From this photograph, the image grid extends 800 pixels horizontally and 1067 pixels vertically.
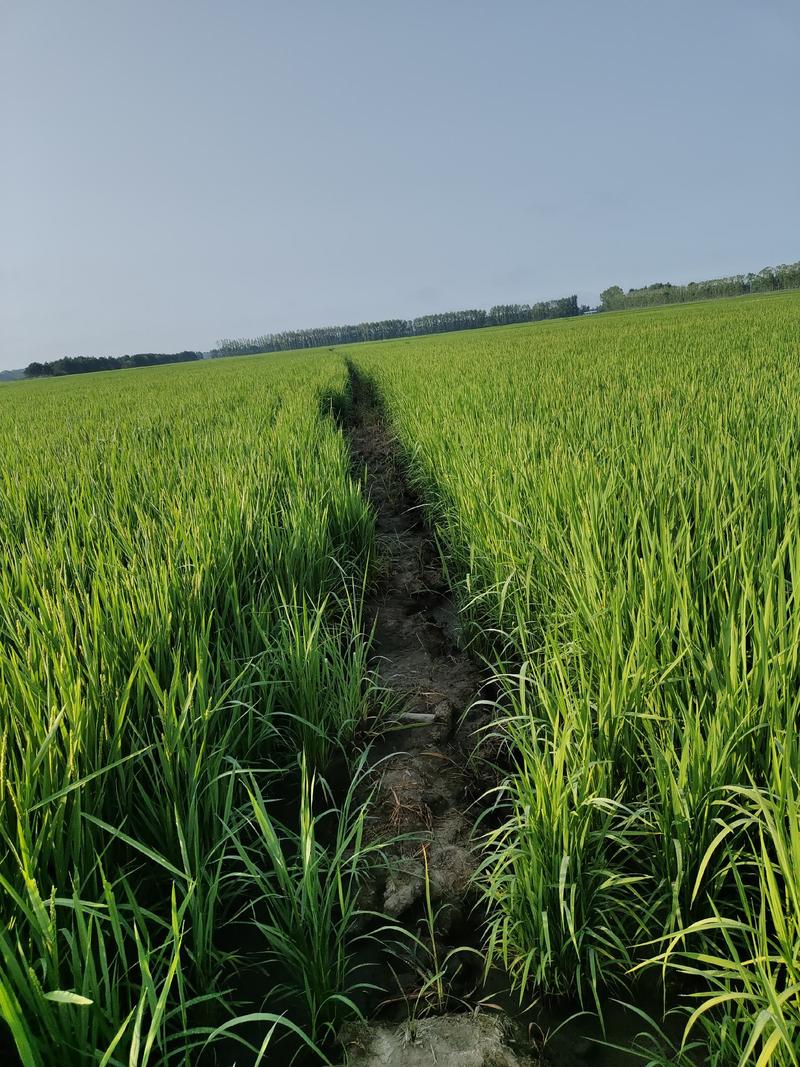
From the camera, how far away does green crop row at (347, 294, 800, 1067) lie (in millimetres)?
1005

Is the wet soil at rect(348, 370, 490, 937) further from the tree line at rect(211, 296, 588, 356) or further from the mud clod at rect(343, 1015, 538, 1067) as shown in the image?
the tree line at rect(211, 296, 588, 356)

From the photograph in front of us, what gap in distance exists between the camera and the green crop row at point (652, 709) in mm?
1005

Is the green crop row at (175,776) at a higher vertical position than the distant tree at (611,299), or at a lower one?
lower

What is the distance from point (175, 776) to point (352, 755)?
0.68m

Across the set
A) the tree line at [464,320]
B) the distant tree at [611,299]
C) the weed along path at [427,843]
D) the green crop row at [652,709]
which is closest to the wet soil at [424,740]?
the weed along path at [427,843]

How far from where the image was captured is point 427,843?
1459 millimetres

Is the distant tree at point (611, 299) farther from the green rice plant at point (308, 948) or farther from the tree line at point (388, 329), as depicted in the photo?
the green rice plant at point (308, 948)

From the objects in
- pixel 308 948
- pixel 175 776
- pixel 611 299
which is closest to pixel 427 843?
pixel 308 948

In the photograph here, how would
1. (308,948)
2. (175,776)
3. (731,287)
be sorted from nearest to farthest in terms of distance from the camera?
(308,948), (175,776), (731,287)

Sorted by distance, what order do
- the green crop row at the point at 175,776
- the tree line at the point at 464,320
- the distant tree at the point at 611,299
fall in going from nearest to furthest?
the green crop row at the point at 175,776
the tree line at the point at 464,320
the distant tree at the point at 611,299

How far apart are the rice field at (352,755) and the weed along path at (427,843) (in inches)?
2.6

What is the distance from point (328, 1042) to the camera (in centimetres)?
104

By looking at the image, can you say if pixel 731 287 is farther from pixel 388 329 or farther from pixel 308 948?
pixel 308 948

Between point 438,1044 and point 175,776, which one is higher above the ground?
point 175,776
